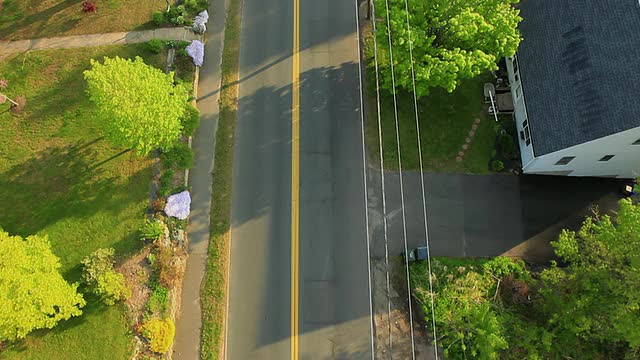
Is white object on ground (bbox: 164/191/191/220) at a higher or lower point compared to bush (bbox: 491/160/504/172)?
lower

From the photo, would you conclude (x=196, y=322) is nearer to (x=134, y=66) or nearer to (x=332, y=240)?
(x=332, y=240)

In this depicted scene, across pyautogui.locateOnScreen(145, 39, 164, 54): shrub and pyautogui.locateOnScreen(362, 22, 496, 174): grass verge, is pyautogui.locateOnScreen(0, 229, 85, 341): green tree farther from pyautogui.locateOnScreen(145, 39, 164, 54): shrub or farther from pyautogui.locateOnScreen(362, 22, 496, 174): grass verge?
pyautogui.locateOnScreen(362, 22, 496, 174): grass verge

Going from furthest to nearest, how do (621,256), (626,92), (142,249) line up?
(142,249)
(626,92)
(621,256)

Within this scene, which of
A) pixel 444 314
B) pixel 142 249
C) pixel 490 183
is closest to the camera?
pixel 444 314

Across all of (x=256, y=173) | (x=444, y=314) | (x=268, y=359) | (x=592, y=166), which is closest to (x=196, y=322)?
(x=268, y=359)

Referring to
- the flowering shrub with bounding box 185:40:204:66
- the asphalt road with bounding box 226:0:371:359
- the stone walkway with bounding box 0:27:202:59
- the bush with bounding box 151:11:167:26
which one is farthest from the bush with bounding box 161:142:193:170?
the bush with bounding box 151:11:167:26

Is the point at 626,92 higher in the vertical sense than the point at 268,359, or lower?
higher

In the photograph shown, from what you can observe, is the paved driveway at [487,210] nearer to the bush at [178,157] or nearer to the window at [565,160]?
the window at [565,160]

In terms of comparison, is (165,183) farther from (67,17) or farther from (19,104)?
(67,17)
